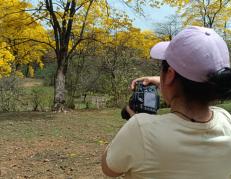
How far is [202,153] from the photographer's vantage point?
1.41 m

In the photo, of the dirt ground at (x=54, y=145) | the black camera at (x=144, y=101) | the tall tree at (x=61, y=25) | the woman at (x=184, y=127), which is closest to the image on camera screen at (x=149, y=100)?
the black camera at (x=144, y=101)

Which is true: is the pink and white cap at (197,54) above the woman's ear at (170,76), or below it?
above

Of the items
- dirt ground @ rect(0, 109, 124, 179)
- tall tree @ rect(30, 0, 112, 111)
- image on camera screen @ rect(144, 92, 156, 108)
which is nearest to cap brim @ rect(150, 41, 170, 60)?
Result: image on camera screen @ rect(144, 92, 156, 108)

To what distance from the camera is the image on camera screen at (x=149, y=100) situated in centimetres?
165

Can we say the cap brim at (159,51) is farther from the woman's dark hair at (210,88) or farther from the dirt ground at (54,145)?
the dirt ground at (54,145)

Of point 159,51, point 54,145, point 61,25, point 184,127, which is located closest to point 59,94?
point 61,25

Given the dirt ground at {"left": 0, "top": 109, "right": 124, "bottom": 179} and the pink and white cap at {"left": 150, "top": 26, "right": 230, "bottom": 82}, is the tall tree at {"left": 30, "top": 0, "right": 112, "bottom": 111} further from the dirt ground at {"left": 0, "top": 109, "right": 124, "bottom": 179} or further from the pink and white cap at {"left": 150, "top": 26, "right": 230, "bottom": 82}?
the pink and white cap at {"left": 150, "top": 26, "right": 230, "bottom": 82}

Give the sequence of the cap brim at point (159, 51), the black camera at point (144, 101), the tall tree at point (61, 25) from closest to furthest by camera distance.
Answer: the cap brim at point (159, 51) → the black camera at point (144, 101) → the tall tree at point (61, 25)

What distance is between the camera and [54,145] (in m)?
7.00

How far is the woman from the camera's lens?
1.38m

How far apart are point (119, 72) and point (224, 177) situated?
1489 centimetres

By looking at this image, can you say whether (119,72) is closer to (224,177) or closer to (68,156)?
(68,156)

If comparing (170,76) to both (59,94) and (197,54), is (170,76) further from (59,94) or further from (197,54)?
(59,94)

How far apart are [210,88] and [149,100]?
0.33m
